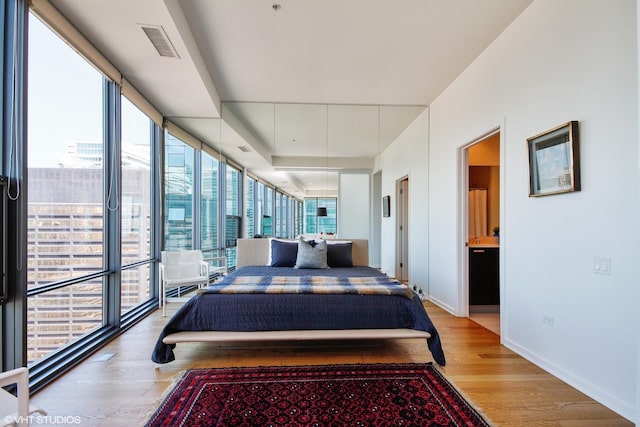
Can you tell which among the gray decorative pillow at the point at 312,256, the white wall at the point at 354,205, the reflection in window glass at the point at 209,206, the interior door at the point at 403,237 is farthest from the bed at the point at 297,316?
the white wall at the point at 354,205

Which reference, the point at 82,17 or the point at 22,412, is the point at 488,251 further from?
the point at 82,17

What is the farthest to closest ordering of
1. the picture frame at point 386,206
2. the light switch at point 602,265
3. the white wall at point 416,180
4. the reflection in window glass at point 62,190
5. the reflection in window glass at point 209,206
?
the picture frame at point 386,206 < the reflection in window glass at point 209,206 < the white wall at point 416,180 < the reflection in window glass at point 62,190 < the light switch at point 602,265

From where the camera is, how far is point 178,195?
15.4 feet

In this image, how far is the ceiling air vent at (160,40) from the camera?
2436mm

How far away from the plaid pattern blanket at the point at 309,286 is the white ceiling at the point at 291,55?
216 centimetres

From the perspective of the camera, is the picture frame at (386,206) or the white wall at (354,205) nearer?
the picture frame at (386,206)

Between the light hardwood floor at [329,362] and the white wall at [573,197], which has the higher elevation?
the white wall at [573,197]

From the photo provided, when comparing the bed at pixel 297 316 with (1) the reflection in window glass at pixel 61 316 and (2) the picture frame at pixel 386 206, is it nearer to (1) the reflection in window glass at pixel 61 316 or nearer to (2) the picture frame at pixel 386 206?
(1) the reflection in window glass at pixel 61 316


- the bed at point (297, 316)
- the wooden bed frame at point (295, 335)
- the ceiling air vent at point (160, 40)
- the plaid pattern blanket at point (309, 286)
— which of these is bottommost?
the wooden bed frame at point (295, 335)

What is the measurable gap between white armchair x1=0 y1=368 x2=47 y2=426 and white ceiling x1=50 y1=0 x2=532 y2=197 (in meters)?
2.33

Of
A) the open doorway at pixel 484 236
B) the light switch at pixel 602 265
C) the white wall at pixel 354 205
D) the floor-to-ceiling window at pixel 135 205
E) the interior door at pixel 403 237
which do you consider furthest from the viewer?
the white wall at pixel 354 205

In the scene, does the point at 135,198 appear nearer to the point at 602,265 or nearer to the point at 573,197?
the point at 573,197

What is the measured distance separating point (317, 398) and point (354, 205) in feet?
16.7

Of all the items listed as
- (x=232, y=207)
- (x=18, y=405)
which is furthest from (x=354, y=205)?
(x=18, y=405)
